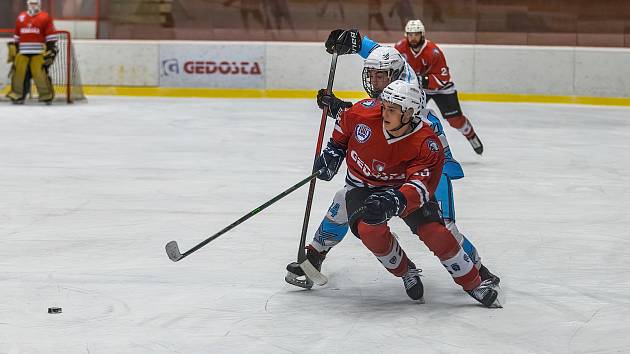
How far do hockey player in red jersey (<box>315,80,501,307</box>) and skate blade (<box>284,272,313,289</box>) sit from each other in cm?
40

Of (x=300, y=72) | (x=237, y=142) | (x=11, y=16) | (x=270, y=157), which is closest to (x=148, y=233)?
(x=270, y=157)

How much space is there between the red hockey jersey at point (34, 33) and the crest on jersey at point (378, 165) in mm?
10487

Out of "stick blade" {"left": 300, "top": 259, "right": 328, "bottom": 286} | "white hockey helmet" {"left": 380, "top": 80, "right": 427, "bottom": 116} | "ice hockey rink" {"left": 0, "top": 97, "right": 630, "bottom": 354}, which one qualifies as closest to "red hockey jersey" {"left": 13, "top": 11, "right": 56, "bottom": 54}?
"ice hockey rink" {"left": 0, "top": 97, "right": 630, "bottom": 354}

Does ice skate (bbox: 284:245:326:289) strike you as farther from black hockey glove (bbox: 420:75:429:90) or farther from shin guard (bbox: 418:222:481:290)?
black hockey glove (bbox: 420:75:429:90)

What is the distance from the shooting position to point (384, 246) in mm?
4480

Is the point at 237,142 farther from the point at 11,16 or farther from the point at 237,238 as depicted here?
the point at 11,16

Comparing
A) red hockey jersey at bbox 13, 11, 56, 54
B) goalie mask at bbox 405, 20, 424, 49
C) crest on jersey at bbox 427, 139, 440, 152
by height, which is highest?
crest on jersey at bbox 427, 139, 440, 152

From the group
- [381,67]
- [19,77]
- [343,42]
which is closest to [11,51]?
[19,77]

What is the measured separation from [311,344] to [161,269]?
4.72ft

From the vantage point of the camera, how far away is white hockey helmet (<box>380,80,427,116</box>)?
4.34 meters

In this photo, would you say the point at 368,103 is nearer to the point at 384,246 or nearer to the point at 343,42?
the point at 384,246

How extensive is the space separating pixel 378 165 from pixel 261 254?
132 centimetres

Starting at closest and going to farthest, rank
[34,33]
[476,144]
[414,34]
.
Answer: [414,34]
[476,144]
[34,33]

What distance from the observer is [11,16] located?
16.5 meters
